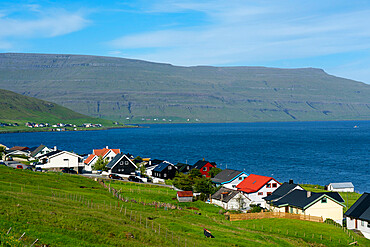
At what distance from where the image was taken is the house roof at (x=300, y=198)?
197 feet

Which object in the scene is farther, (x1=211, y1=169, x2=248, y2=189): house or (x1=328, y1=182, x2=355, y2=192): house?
(x1=328, y1=182, x2=355, y2=192): house

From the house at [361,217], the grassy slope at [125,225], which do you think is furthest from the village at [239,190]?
the grassy slope at [125,225]

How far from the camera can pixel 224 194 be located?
69.6 m

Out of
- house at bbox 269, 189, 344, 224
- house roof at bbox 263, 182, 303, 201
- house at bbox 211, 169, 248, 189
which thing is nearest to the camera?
house at bbox 269, 189, 344, 224

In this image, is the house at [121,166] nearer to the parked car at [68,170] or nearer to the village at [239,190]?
the village at [239,190]

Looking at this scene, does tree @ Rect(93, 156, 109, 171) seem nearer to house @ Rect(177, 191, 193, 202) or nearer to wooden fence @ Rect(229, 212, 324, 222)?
house @ Rect(177, 191, 193, 202)

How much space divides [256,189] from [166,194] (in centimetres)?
1654

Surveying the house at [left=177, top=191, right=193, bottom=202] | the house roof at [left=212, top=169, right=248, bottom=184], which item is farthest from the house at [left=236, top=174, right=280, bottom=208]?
the house at [left=177, top=191, right=193, bottom=202]

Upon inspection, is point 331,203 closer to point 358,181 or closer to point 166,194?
point 166,194

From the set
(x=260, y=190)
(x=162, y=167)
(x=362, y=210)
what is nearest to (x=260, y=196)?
(x=260, y=190)

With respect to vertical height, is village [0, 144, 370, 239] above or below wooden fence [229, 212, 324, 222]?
above

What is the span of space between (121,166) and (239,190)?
40609mm

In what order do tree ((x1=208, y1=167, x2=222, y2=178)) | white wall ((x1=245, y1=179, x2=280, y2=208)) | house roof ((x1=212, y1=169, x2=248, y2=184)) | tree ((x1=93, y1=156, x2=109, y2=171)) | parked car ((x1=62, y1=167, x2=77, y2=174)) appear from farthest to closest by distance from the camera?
tree ((x1=93, y1=156, x2=109, y2=171))
parked car ((x1=62, y1=167, x2=77, y2=174))
tree ((x1=208, y1=167, x2=222, y2=178))
house roof ((x1=212, y1=169, x2=248, y2=184))
white wall ((x1=245, y1=179, x2=280, y2=208))

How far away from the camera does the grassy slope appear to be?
2922 cm
